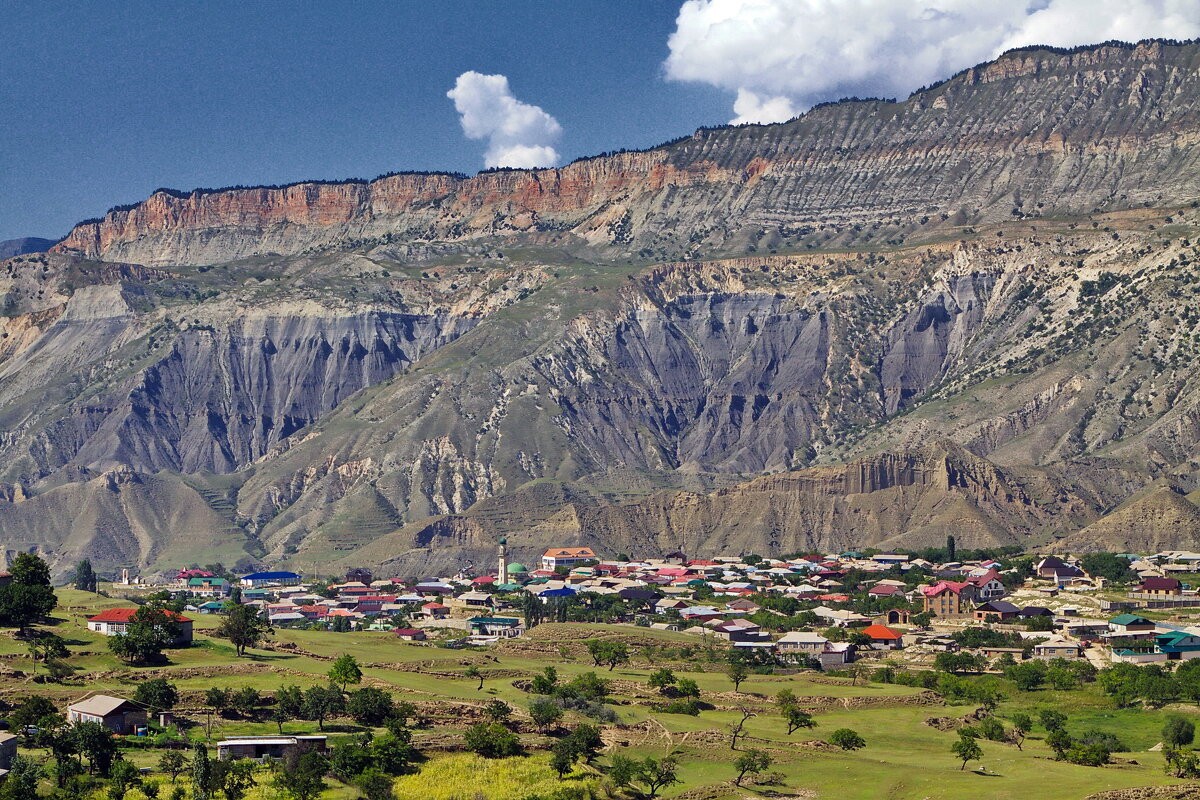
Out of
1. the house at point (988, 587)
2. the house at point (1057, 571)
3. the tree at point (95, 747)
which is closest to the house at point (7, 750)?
the tree at point (95, 747)

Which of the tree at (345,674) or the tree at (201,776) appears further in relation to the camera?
the tree at (345,674)

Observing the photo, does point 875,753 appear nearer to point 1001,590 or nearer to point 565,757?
point 565,757

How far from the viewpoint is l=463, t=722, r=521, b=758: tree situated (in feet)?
272

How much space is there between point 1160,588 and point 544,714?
77.5 meters

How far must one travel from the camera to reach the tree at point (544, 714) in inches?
3494

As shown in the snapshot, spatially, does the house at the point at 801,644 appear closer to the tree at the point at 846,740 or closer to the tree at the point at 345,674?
the tree at the point at 846,740

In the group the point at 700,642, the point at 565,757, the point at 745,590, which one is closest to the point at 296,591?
the point at 745,590

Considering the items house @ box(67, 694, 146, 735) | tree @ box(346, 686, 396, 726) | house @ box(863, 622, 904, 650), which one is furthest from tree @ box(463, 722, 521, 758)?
house @ box(863, 622, 904, 650)

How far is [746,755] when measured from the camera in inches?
3371

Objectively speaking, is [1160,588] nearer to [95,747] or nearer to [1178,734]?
[1178,734]

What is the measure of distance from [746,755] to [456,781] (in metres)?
14.0

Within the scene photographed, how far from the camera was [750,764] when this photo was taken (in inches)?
3302

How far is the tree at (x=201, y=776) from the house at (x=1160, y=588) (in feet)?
315

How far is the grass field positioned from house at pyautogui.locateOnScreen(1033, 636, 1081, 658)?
526 inches
